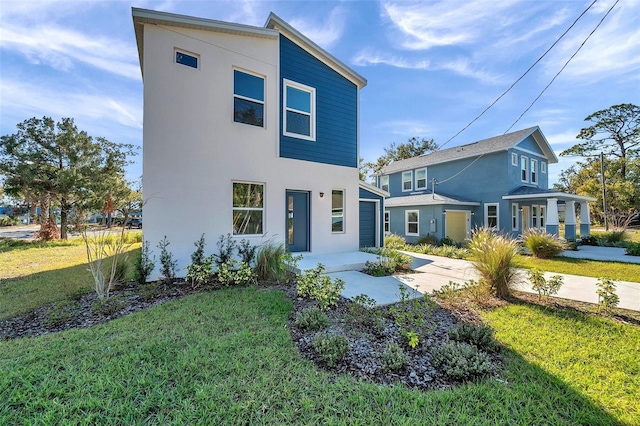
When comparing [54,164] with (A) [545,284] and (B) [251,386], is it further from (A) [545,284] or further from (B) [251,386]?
(A) [545,284]

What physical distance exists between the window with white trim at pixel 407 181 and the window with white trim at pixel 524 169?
659cm

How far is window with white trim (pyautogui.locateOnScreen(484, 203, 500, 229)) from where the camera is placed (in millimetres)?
15891

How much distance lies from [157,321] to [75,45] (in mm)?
8746

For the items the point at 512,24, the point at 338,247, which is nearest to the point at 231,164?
the point at 338,247

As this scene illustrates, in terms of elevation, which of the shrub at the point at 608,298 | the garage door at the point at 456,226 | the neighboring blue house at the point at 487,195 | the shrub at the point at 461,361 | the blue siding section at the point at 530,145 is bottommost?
the shrub at the point at 461,361

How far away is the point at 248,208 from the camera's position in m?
7.92

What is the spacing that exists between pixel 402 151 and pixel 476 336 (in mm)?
31690

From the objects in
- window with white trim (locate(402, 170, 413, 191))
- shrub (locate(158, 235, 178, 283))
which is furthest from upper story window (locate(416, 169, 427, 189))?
shrub (locate(158, 235, 178, 283))

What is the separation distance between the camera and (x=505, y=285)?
5535 mm

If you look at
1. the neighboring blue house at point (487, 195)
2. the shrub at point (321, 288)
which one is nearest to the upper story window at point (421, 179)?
the neighboring blue house at point (487, 195)

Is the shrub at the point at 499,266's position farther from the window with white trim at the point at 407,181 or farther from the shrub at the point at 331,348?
the window with white trim at the point at 407,181

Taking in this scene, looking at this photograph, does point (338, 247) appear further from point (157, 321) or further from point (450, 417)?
point (450, 417)

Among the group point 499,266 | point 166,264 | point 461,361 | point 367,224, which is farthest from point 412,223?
point 461,361

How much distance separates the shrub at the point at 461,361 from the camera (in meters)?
2.84
